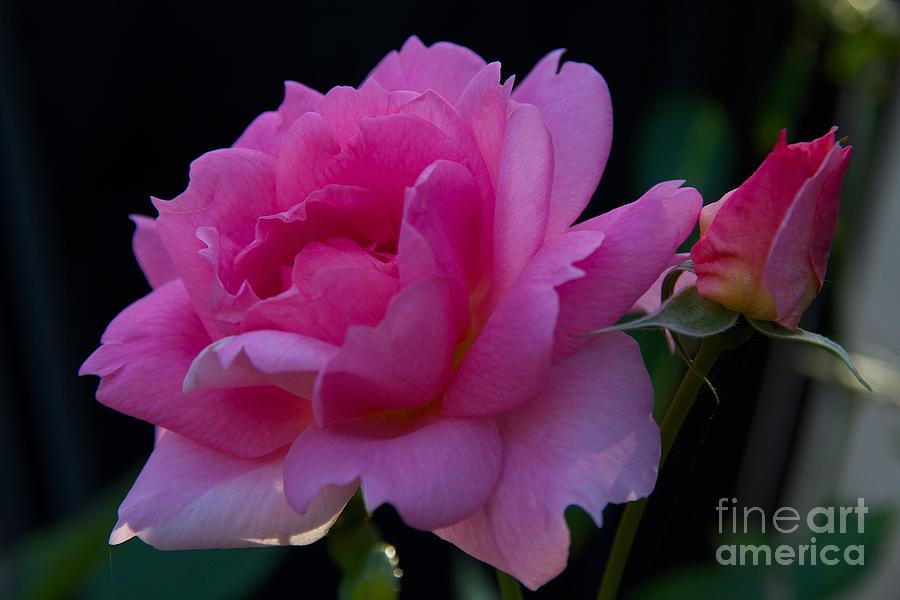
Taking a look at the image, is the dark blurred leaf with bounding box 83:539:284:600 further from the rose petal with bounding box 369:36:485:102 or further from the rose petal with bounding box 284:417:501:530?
the rose petal with bounding box 369:36:485:102

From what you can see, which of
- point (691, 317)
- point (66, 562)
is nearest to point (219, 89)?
point (66, 562)

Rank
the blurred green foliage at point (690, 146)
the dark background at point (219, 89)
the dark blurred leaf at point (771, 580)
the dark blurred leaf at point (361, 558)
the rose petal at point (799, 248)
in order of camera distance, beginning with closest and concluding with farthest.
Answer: the rose petal at point (799, 248), the dark blurred leaf at point (361, 558), the dark blurred leaf at point (771, 580), the blurred green foliage at point (690, 146), the dark background at point (219, 89)

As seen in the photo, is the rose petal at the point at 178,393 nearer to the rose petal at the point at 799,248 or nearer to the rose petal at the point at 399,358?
the rose petal at the point at 399,358

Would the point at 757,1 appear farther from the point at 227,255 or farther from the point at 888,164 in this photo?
the point at 227,255

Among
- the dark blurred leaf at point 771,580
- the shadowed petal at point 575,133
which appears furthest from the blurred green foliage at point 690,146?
the shadowed petal at point 575,133

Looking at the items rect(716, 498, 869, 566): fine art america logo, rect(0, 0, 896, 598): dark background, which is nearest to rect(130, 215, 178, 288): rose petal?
rect(716, 498, 869, 566): fine art america logo

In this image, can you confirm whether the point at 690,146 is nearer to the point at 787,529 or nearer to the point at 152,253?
the point at 787,529
